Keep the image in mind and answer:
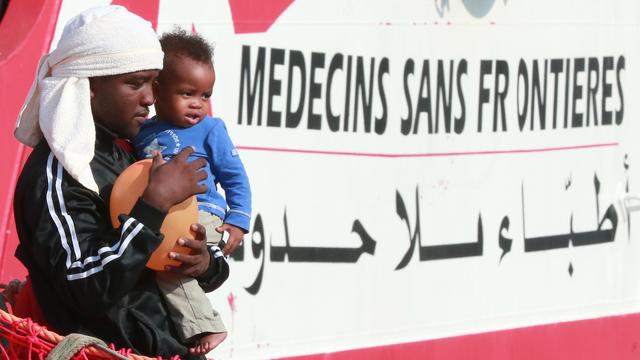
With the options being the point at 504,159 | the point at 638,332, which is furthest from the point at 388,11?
the point at 638,332

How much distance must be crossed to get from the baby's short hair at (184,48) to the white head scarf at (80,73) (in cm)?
35

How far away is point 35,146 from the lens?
97.0 inches

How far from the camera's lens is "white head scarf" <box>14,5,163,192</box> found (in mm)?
2336

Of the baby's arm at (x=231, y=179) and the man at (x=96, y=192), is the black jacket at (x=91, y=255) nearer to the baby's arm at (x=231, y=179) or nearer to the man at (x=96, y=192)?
the man at (x=96, y=192)

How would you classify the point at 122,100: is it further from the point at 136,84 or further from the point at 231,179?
the point at 231,179

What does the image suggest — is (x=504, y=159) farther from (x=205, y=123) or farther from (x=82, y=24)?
(x=82, y=24)

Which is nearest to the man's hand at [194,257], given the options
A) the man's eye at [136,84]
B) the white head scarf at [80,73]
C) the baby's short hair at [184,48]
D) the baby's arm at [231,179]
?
the white head scarf at [80,73]

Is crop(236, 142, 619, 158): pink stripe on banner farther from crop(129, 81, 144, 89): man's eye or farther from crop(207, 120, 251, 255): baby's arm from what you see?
crop(129, 81, 144, 89): man's eye

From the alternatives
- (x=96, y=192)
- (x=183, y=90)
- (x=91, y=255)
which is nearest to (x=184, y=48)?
(x=183, y=90)

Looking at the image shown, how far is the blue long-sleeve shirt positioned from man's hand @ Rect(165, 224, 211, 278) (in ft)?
1.35

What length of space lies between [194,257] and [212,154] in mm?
541

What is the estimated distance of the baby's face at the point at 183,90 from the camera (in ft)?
9.33

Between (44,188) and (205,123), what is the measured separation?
0.67 meters

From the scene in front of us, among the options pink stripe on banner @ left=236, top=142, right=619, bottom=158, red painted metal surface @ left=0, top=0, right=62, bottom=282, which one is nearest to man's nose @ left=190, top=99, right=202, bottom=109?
red painted metal surface @ left=0, top=0, right=62, bottom=282
